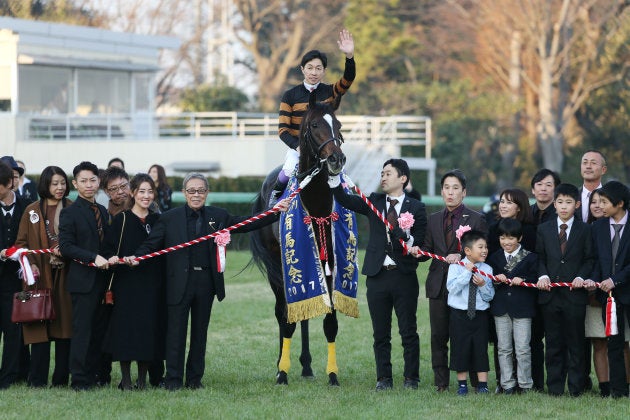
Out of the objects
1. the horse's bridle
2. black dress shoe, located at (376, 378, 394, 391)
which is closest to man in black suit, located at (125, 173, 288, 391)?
the horse's bridle

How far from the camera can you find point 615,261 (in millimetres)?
8523

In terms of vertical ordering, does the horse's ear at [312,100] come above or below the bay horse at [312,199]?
above

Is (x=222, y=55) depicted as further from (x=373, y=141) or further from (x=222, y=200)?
(x=222, y=200)

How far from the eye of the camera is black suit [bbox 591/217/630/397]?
8516 millimetres

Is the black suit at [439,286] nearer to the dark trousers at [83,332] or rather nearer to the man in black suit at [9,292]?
the dark trousers at [83,332]

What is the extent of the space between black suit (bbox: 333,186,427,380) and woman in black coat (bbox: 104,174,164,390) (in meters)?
1.65

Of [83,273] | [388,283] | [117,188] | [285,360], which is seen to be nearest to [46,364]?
[83,273]

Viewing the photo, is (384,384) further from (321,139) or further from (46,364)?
(46,364)

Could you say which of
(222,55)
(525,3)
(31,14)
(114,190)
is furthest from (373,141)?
(114,190)

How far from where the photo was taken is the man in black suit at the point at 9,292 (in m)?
9.17

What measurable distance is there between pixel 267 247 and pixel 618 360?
11.2ft

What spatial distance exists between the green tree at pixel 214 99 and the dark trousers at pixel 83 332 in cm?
2833

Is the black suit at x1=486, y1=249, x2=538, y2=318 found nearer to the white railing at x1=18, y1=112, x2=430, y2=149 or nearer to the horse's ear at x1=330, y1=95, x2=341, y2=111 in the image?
the horse's ear at x1=330, y1=95, x2=341, y2=111

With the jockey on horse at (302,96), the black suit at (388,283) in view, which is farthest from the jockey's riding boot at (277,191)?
the black suit at (388,283)
